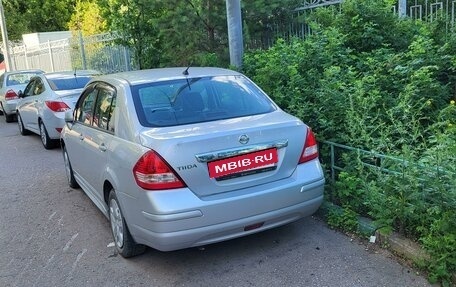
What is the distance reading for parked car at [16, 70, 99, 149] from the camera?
8.69m

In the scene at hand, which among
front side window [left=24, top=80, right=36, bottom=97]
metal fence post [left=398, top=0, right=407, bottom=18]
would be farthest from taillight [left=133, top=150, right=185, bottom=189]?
front side window [left=24, top=80, right=36, bottom=97]

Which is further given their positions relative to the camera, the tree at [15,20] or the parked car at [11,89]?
the tree at [15,20]

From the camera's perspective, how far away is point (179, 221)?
132 inches

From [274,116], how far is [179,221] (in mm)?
1314

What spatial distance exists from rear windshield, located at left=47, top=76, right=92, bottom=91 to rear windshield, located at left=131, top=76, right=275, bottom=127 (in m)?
5.62

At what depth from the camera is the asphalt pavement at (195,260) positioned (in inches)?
139

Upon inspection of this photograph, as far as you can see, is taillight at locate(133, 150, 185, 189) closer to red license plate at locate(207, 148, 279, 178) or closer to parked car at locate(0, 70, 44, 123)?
red license plate at locate(207, 148, 279, 178)

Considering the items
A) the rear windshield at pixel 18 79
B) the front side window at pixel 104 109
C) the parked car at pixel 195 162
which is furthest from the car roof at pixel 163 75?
the rear windshield at pixel 18 79

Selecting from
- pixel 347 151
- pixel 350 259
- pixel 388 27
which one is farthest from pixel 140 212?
pixel 388 27

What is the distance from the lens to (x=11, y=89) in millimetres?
13500

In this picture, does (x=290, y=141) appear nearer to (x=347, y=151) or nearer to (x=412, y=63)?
(x=347, y=151)

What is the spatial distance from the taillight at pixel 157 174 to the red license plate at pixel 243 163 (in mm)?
273

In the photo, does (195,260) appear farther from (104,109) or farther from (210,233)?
(104,109)

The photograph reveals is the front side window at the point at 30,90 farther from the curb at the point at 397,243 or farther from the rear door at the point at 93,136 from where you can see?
the curb at the point at 397,243
